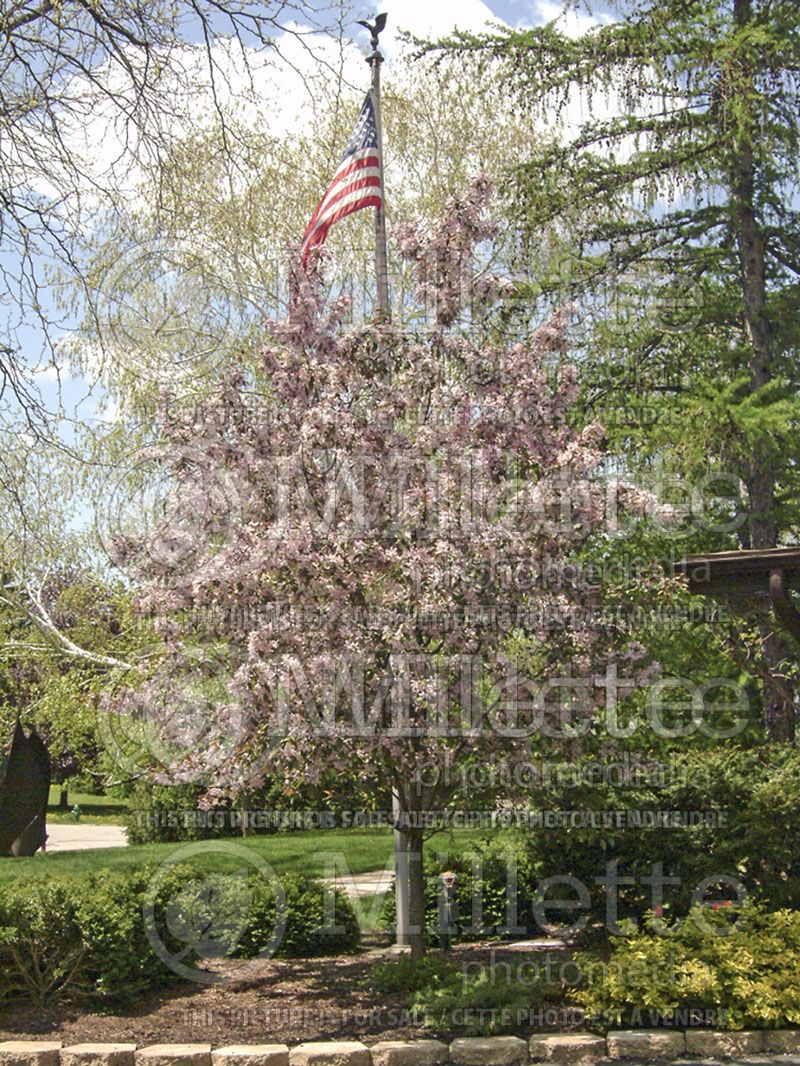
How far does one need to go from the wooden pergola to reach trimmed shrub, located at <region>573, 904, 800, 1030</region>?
2.41m

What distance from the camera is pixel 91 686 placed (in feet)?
54.3

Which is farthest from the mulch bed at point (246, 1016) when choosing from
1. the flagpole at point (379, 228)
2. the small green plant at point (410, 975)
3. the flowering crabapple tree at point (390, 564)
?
the flagpole at point (379, 228)

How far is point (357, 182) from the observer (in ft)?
37.7

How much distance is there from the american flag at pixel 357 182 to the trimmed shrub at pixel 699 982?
21.9ft

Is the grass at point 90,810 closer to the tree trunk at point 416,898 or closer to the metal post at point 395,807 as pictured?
the metal post at point 395,807

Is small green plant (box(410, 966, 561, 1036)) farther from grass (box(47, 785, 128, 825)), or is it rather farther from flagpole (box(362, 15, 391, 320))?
grass (box(47, 785, 128, 825))

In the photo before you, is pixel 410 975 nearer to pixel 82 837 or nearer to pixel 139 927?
pixel 139 927

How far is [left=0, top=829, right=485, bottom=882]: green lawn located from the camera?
14297 millimetres

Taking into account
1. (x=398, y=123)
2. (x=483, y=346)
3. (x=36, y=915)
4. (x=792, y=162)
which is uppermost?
(x=398, y=123)

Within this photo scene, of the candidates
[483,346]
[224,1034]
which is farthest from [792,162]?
[224,1034]

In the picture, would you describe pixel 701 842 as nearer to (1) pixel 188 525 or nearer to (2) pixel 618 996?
(2) pixel 618 996

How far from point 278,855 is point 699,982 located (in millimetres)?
8742

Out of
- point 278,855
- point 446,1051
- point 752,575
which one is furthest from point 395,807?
point 278,855

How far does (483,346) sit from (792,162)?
8.10 m
